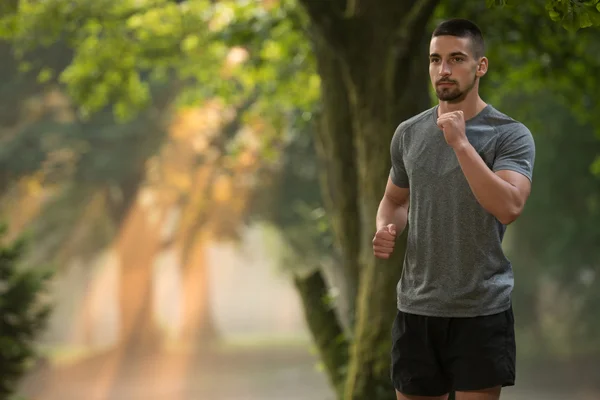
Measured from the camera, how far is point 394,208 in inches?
148

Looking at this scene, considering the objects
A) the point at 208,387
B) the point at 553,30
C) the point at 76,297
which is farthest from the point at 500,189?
the point at 76,297

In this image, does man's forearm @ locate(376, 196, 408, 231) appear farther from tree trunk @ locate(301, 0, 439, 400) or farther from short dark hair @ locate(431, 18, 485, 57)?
tree trunk @ locate(301, 0, 439, 400)

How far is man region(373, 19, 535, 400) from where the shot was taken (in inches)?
133

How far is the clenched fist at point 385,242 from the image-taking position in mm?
3512

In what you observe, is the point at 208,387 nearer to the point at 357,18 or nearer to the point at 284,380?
the point at 284,380

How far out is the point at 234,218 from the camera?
34.7 m

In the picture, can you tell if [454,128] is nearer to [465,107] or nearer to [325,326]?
[465,107]

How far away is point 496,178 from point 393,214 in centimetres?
63

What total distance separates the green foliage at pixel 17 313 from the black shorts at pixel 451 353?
7942 mm

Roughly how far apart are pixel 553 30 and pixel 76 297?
146ft

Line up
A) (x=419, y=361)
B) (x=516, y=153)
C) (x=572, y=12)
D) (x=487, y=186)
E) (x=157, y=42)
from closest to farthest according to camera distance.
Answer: (x=487, y=186) → (x=516, y=153) → (x=419, y=361) → (x=572, y=12) → (x=157, y=42)

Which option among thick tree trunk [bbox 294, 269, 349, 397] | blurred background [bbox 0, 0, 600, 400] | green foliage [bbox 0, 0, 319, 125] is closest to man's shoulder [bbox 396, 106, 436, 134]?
blurred background [bbox 0, 0, 600, 400]

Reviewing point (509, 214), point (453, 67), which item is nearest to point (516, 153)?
point (509, 214)

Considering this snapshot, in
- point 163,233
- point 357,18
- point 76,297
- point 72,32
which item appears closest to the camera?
point 357,18
